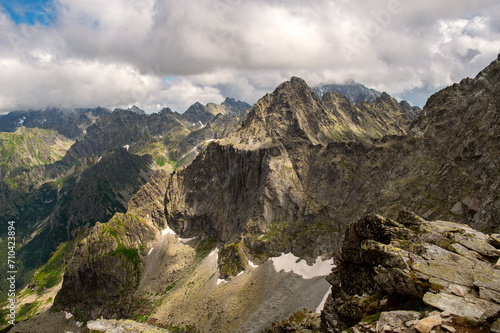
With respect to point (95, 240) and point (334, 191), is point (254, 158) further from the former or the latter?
point (95, 240)

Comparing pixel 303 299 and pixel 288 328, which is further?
pixel 303 299

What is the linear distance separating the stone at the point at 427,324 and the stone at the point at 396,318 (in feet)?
6.19

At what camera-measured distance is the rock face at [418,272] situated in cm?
1856

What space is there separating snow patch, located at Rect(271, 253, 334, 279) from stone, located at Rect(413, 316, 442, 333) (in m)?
84.9

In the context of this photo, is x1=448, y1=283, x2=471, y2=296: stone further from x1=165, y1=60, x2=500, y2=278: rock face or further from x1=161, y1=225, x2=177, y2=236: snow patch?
x1=161, y1=225, x2=177, y2=236: snow patch

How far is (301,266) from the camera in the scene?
345 feet

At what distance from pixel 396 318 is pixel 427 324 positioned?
10.5 ft

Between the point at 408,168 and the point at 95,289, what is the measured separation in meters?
181

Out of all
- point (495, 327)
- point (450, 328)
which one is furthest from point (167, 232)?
point (495, 327)

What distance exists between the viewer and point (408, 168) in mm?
91062

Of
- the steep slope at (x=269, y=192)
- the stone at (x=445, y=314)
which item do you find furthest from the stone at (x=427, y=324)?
the steep slope at (x=269, y=192)

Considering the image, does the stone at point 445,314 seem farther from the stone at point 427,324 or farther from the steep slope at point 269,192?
the steep slope at point 269,192

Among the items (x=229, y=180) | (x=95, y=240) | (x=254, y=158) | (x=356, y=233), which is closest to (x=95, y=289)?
(x=95, y=240)

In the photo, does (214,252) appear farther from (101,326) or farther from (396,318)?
(396,318)
